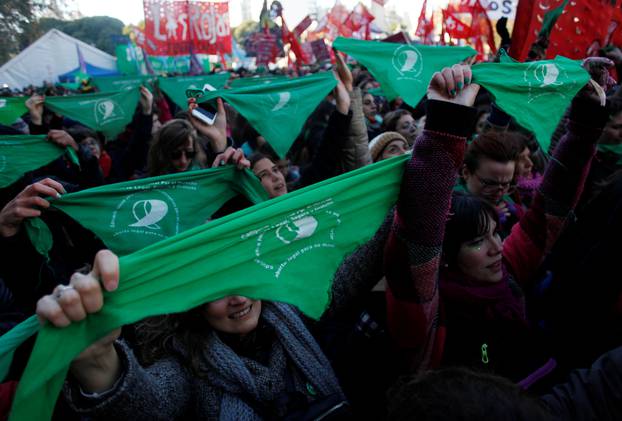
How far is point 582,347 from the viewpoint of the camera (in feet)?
5.63

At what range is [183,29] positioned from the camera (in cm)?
1201

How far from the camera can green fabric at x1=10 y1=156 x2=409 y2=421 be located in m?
0.93

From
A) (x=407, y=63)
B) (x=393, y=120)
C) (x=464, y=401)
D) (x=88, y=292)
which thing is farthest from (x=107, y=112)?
(x=464, y=401)

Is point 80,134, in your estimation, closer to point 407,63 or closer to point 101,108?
point 101,108

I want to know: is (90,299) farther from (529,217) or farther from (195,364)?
(529,217)

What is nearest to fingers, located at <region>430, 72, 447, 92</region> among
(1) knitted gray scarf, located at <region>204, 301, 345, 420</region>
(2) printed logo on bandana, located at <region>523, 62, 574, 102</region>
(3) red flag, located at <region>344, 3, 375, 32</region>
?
(2) printed logo on bandana, located at <region>523, 62, 574, 102</region>

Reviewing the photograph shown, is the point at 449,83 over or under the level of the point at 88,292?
over

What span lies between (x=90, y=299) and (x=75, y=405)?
388 mm

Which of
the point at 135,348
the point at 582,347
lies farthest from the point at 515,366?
the point at 135,348

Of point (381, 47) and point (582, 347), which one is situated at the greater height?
point (381, 47)

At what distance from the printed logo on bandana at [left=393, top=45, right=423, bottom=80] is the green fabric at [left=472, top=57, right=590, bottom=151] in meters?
1.88

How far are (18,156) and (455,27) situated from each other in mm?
7772

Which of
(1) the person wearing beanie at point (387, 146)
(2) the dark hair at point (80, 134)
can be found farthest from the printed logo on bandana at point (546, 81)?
(2) the dark hair at point (80, 134)

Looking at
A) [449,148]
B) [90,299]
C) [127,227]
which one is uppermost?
[449,148]
